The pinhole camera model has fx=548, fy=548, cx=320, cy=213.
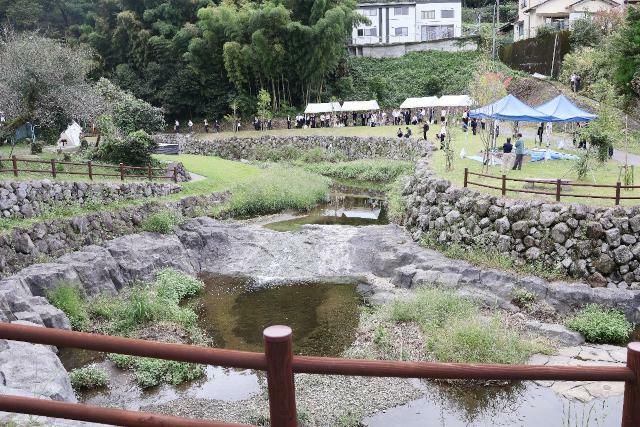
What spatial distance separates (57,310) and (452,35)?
53.2 m

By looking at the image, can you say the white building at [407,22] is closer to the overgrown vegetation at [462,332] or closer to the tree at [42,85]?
the tree at [42,85]

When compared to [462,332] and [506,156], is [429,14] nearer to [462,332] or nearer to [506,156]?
[506,156]

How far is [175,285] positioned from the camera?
15922 millimetres

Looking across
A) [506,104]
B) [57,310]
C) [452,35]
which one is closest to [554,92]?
[506,104]

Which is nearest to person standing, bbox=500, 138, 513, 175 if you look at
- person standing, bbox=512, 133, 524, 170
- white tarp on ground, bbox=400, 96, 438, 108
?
person standing, bbox=512, 133, 524, 170

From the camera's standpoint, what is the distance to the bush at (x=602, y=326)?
40.3ft

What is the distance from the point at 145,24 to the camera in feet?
164

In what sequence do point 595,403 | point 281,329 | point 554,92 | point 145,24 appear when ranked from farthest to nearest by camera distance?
point 145,24 → point 554,92 → point 595,403 → point 281,329

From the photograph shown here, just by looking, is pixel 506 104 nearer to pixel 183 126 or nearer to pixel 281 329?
pixel 281 329

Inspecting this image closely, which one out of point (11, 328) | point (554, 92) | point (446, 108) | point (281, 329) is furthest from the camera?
point (446, 108)

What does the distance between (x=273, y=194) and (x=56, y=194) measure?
33.4 feet

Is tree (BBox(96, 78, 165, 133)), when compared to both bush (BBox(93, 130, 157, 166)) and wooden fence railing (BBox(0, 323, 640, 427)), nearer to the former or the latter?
bush (BBox(93, 130, 157, 166))

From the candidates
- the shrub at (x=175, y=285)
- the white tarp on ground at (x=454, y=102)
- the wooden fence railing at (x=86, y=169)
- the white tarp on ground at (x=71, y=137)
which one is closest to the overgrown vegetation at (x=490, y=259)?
the shrub at (x=175, y=285)

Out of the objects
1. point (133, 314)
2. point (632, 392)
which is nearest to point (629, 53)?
point (133, 314)
